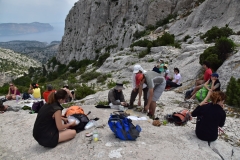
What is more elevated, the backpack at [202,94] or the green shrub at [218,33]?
the green shrub at [218,33]

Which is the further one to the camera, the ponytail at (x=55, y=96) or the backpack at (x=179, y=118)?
the backpack at (x=179, y=118)

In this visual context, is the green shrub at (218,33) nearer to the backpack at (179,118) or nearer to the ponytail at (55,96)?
the backpack at (179,118)

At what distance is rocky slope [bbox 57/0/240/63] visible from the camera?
27.3 m

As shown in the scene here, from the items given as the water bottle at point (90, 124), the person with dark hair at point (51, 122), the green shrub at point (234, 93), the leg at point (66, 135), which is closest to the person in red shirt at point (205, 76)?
the green shrub at point (234, 93)

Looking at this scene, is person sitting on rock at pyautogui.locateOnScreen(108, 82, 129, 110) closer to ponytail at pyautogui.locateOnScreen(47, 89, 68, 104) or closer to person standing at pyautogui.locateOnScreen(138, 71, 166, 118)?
person standing at pyautogui.locateOnScreen(138, 71, 166, 118)

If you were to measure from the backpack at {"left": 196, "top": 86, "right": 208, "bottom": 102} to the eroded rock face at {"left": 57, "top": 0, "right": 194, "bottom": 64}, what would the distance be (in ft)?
113

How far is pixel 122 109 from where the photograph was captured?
27.2 ft

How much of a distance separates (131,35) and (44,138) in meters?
40.7

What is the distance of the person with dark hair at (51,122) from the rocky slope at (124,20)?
22.4m

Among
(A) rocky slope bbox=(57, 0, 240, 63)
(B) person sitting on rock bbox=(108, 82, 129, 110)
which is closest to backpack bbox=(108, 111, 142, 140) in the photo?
(B) person sitting on rock bbox=(108, 82, 129, 110)

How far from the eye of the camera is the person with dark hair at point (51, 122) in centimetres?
521

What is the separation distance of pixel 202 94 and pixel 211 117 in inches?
150

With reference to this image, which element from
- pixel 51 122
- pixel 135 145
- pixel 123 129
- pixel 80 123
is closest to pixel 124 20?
pixel 80 123

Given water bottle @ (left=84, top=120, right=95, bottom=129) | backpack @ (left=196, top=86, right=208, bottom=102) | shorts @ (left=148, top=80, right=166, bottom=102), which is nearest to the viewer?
water bottle @ (left=84, top=120, right=95, bottom=129)
